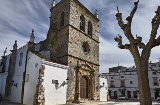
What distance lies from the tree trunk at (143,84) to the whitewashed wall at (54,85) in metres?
8.91

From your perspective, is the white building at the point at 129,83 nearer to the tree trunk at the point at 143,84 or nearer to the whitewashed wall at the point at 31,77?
the whitewashed wall at the point at 31,77

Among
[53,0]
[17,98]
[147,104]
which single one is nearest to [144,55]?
[147,104]

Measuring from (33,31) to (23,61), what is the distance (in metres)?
3.68

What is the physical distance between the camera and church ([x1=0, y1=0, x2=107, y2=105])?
Result: 14.1m

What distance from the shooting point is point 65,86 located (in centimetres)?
1547

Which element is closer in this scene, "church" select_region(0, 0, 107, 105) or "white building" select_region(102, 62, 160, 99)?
"church" select_region(0, 0, 107, 105)

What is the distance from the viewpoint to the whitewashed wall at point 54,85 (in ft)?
44.9

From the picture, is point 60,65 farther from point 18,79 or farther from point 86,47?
point 86,47

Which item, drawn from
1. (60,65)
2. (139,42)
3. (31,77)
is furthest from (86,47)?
(139,42)

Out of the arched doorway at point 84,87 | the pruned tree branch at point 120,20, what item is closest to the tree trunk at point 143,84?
the pruned tree branch at point 120,20

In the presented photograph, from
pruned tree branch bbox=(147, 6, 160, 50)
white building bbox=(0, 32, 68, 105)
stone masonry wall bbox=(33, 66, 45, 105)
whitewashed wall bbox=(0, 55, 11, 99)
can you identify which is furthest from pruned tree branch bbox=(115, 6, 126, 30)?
whitewashed wall bbox=(0, 55, 11, 99)

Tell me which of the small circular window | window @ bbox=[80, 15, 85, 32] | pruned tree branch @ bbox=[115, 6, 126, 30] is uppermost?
window @ bbox=[80, 15, 85, 32]

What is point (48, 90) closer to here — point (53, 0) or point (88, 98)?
point (88, 98)

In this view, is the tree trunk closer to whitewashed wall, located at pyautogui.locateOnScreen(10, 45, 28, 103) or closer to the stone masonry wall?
the stone masonry wall
